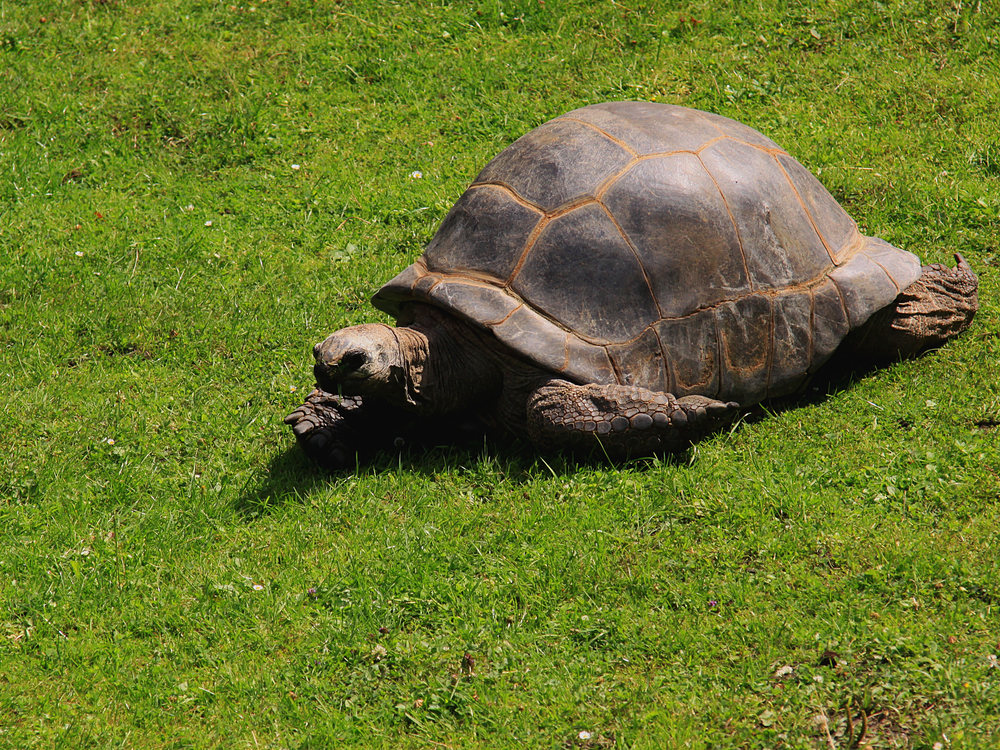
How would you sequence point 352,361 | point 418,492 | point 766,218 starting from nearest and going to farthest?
point 352,361 < point 418,492 < point 766,218

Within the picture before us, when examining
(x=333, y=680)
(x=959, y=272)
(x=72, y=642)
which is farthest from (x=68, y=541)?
(x=959, y=272)

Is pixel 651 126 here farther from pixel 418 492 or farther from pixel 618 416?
pixel 418 492

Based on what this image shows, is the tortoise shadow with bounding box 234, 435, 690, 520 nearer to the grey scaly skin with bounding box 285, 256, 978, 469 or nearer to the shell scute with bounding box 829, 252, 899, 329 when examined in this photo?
the grey scaly skin with bounding box 285, 256, 978, 469

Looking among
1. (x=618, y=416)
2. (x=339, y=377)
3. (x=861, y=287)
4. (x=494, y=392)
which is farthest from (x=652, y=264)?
(x=339, y=377)

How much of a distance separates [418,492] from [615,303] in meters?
1.28

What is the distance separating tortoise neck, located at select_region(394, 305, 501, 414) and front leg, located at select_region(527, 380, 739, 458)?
0.37 m

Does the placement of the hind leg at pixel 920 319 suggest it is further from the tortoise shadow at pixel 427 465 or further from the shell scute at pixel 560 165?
the shell scute at pixel 560 165

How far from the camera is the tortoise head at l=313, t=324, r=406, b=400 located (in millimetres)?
4605

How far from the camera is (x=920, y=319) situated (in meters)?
5.46

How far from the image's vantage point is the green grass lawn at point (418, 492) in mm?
3742

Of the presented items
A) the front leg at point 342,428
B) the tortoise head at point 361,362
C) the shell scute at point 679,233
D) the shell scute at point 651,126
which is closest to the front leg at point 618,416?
the shell scute at point 679,233

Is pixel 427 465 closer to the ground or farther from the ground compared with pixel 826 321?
closer to the ground

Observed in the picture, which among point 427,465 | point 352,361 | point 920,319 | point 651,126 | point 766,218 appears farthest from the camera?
Answer: point 920,319

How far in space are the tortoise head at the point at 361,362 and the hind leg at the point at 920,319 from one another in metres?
2.47
